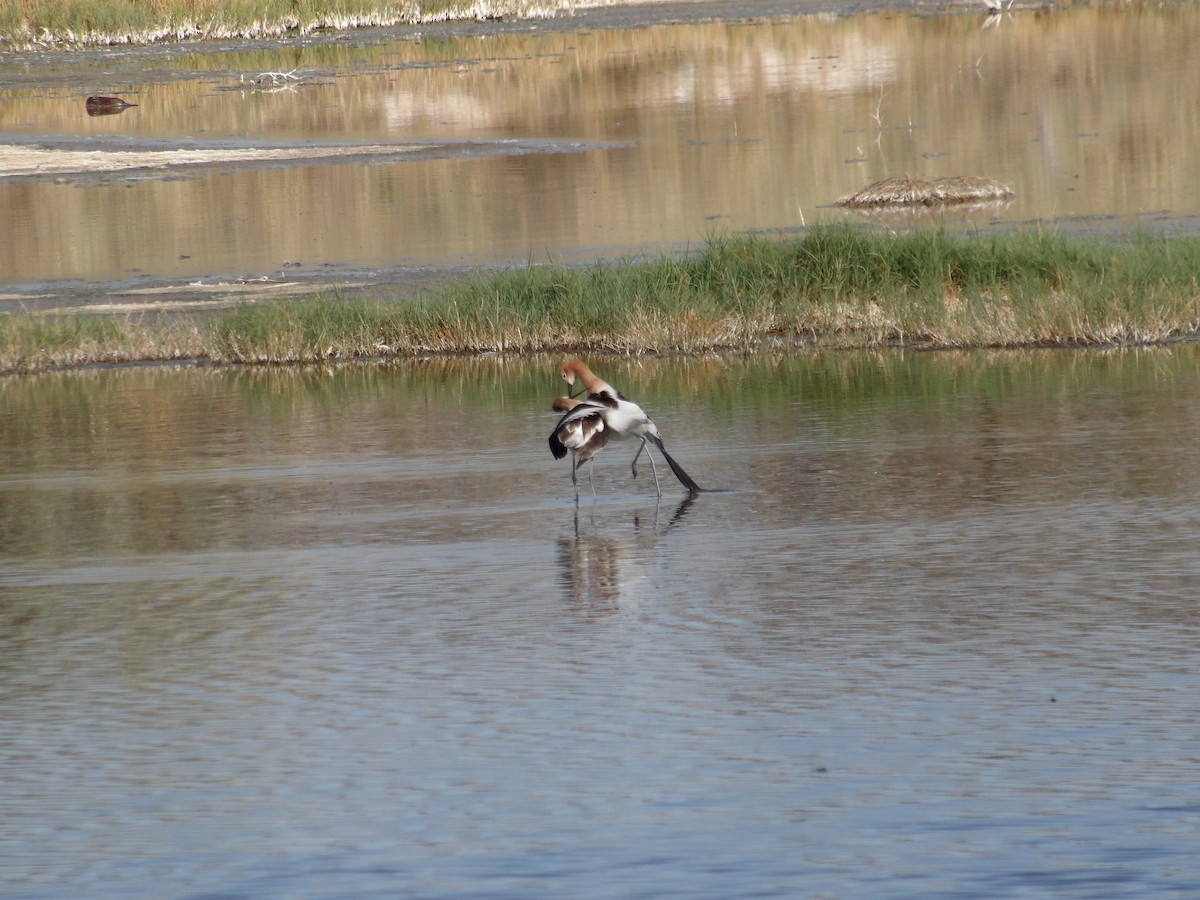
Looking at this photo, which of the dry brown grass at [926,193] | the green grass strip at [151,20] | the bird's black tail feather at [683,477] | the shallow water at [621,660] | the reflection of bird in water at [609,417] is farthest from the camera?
the green grass strip at [151,20]

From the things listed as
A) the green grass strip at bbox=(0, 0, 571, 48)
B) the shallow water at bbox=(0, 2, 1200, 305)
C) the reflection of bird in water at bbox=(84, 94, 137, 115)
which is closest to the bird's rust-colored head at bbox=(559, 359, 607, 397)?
the shallow water at bbox=(0, 2, 1200, 305)

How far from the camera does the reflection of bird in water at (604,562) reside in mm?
9719

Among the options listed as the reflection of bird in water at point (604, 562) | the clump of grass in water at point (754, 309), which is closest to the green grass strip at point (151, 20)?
the clump of grass in water at point (754, 309)

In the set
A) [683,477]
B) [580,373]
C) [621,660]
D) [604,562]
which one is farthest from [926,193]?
[621,660]

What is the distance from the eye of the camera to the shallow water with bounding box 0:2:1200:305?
91.6ft

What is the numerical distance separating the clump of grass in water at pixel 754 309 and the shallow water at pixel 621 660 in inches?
117

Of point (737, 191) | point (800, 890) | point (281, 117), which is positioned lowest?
point (800, 890)

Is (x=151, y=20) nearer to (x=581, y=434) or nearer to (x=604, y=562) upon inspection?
(x=581, y=434)

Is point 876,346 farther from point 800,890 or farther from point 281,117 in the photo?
point 281,117

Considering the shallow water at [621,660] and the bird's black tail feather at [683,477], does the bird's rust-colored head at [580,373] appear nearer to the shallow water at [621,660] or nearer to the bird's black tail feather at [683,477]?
the bird's black tail feather at [683,477]

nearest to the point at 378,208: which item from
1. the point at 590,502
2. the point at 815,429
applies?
the point at 815,429

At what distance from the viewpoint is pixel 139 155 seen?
135 ft

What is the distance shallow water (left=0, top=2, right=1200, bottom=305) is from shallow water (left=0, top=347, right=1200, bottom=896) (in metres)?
11.3

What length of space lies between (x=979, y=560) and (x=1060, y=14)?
58663 millimetres
